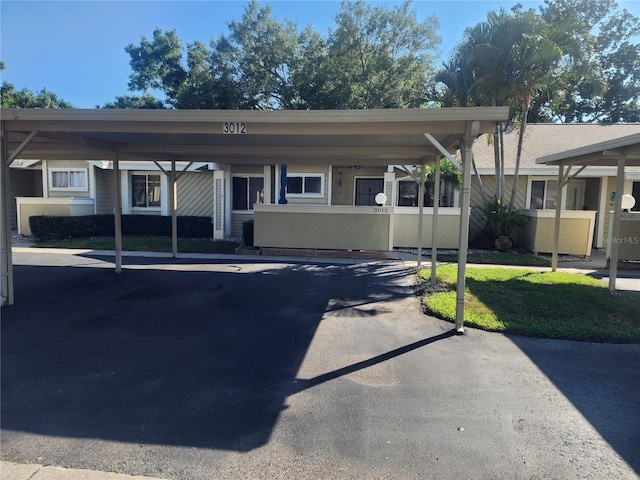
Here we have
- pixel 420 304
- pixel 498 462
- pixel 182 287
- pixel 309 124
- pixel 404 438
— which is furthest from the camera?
pixel 182 287

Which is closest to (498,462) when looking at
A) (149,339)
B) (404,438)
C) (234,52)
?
(404,438)

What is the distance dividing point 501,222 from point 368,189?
16.6 feet

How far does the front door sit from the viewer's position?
15453 millimetres

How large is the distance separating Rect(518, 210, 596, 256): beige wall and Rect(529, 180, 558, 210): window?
2612 mm

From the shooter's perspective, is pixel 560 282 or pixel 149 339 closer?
pixel 149 339

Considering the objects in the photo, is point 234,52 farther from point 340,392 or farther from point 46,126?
point 340,392

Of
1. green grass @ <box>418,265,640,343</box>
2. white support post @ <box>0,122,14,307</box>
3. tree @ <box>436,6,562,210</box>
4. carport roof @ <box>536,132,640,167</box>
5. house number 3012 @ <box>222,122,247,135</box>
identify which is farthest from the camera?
tree @ <box>436,6,562,210</box>

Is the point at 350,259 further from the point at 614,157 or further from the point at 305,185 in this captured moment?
the point at 614,157

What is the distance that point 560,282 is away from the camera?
27.5 feet

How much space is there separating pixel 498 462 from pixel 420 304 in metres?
4.18

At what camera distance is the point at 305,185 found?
15648 mm

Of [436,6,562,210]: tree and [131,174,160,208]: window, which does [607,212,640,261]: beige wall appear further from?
[131,174,160,208]: window

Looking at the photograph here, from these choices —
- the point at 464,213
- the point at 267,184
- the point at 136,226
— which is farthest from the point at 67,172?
the point at 464,213

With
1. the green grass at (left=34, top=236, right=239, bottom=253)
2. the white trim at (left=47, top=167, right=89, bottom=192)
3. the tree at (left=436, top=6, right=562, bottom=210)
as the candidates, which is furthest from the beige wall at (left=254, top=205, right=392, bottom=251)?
the white trim at (left=47, top=167, right=89, bottom=192)
